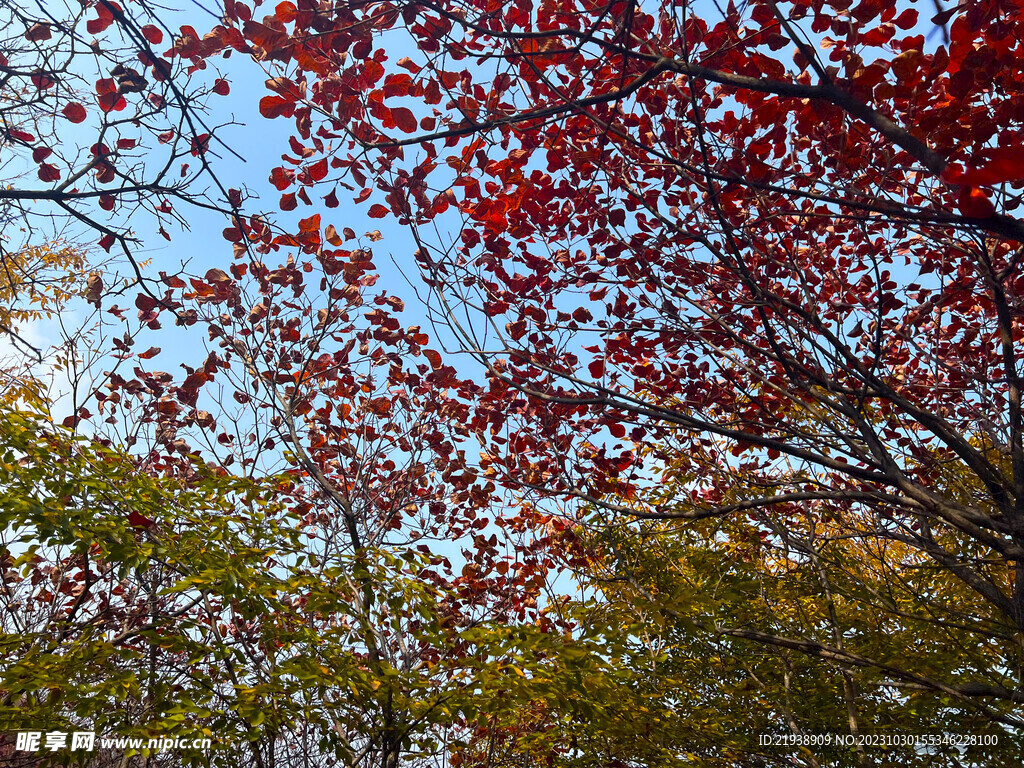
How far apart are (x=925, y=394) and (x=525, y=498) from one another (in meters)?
3.94

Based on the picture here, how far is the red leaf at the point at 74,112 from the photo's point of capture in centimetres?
368

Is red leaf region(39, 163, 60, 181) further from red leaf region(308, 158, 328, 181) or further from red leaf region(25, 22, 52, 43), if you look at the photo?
red leaf region(308, 158, 328, 181)

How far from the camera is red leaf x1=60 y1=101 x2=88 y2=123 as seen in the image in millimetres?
3676

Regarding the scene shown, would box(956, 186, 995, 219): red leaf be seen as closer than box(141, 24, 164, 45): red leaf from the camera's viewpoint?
Yes

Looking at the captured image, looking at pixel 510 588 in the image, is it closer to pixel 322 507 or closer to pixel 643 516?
→ pixel 322 507

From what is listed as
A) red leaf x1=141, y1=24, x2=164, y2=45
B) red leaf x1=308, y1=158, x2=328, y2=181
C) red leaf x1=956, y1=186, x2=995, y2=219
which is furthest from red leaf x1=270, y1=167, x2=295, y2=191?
red leaf x1=956, y1=186, x2=995, y2=219

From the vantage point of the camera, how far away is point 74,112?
3701mm

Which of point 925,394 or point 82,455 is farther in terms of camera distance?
point 925,394

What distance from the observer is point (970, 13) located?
2.86 metres

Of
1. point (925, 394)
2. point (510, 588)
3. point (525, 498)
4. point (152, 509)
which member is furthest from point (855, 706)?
point (152, 509)

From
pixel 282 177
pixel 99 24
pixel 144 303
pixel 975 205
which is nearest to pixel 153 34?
pixel 99 24

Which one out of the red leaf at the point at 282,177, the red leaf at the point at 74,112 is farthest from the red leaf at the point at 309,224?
the red leaf at the point at 74,112

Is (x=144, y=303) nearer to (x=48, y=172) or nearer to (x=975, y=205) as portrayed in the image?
(x=48, y=172)

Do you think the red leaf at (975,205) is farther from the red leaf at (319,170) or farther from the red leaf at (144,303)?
the red leaf at (144,303)
